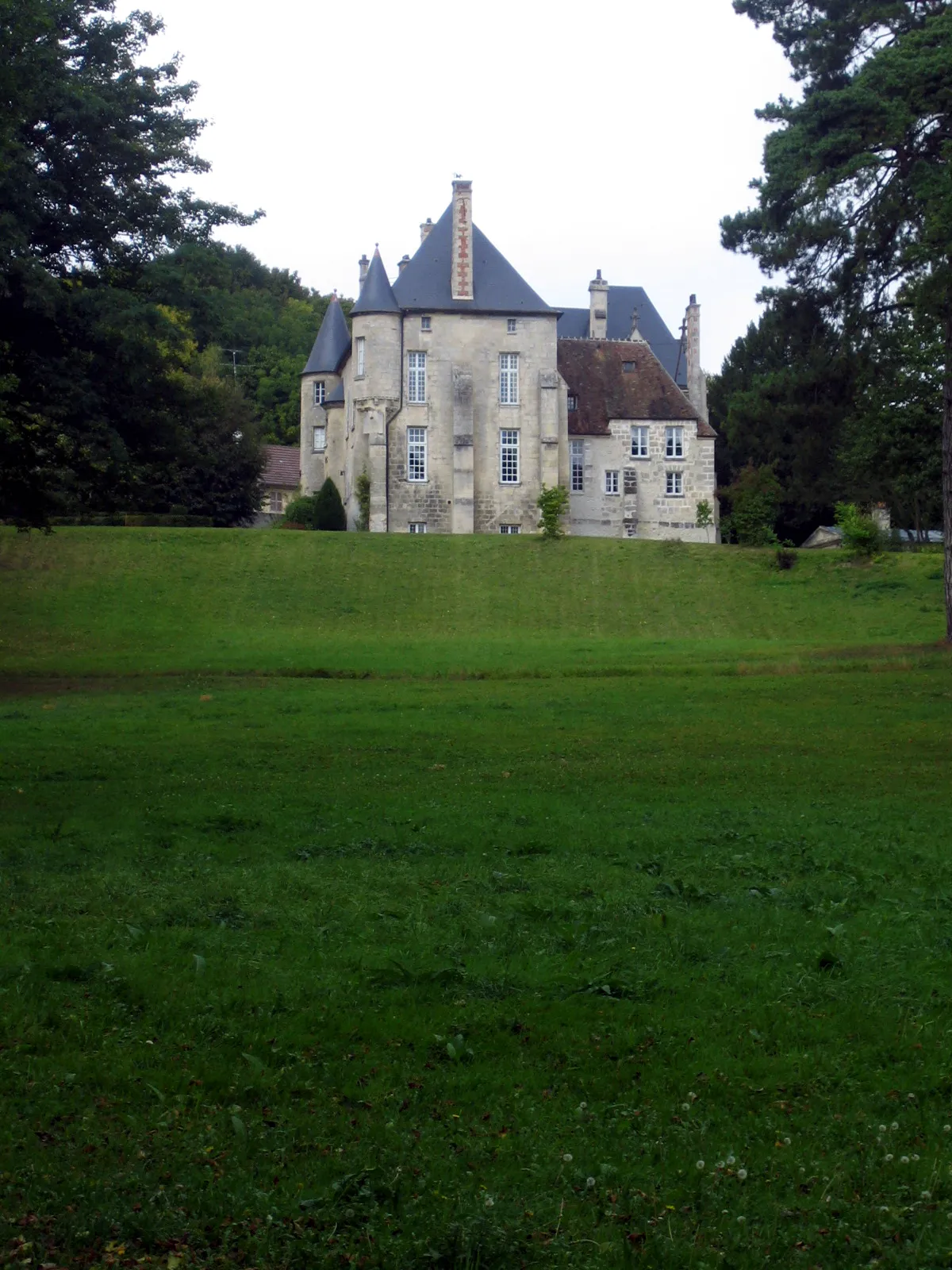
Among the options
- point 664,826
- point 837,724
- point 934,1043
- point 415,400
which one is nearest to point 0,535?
point 415,400

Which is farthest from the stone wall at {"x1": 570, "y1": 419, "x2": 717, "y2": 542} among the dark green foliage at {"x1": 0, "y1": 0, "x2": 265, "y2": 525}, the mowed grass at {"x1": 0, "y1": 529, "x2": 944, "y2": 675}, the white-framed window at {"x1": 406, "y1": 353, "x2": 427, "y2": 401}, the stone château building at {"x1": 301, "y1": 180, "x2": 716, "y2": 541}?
the dark green foliage at {"x1": 0, "y1": 0, "x2": 265, "y2": 525}

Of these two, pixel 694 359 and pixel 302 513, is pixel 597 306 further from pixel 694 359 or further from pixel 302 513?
pixel 302 513

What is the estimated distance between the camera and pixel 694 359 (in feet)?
278

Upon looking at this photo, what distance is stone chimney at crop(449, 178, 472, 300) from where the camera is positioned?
72.1 meters

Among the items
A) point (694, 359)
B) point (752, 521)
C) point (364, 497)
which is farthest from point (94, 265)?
point (694, 359)

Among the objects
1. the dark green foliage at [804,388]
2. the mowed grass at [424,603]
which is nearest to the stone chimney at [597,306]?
the mowed grass at [424,603]

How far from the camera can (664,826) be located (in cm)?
1451

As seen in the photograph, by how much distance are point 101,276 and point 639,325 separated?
68296 millimetres

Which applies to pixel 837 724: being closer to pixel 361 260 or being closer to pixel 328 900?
pixel 328 900

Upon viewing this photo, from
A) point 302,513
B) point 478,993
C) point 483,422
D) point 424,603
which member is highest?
point 483,422

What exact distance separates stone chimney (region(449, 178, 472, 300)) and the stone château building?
2.3 inches

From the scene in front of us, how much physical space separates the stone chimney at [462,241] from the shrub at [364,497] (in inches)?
420

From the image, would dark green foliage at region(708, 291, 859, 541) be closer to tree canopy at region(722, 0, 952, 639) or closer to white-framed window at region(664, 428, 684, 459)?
tree canopy at region(722, 0, 952, 639)

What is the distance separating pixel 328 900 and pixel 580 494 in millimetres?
65509
